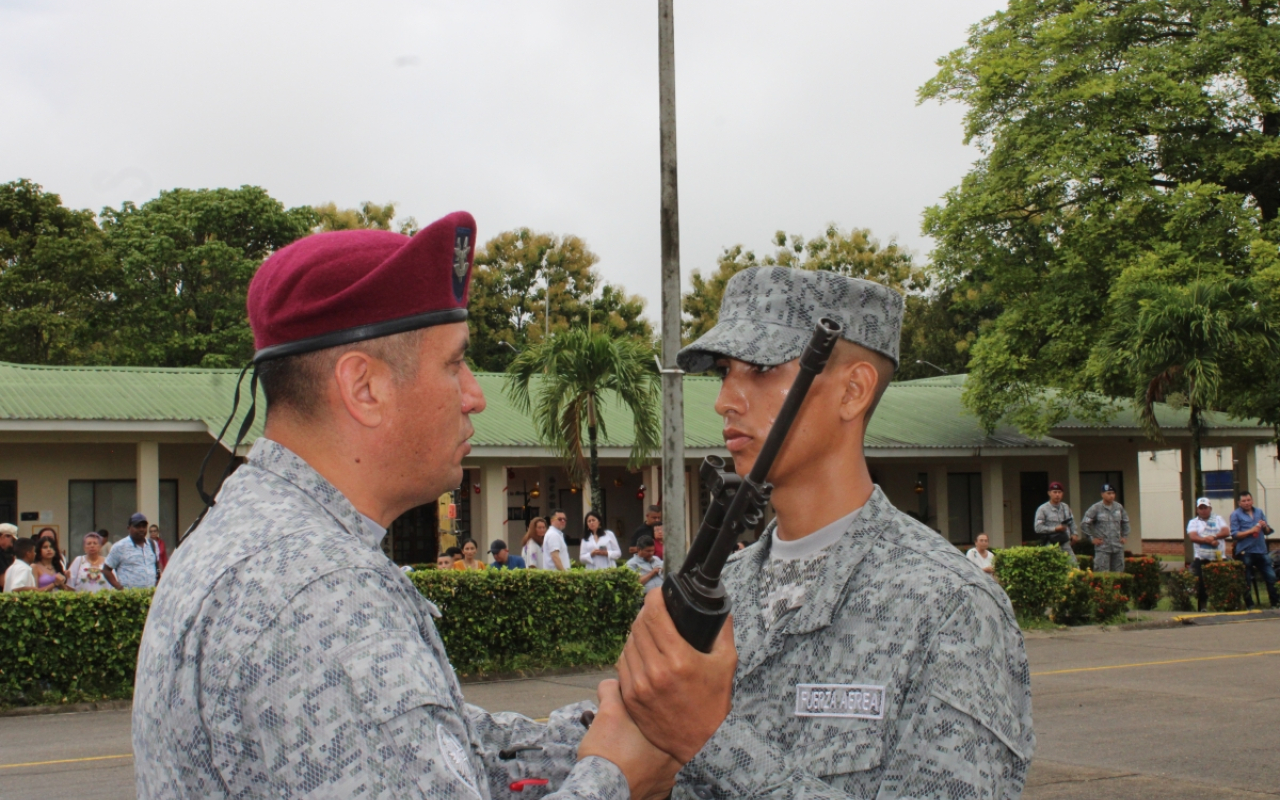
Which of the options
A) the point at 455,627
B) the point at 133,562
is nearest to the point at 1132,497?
the point at 455,627

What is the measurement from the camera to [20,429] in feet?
64.5

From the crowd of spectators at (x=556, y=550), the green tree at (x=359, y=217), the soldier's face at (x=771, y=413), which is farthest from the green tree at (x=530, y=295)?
the soldier's face at (x=771, y=413)

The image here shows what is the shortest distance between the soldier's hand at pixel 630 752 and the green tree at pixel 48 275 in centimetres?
3781

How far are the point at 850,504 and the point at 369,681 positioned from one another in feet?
4.22

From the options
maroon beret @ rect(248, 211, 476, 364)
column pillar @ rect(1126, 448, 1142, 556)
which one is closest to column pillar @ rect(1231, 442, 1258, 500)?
column pillar @ rect(1126, 448, 1142, 556)

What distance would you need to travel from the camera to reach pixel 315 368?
1790mm

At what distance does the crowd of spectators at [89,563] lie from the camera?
1350 cm

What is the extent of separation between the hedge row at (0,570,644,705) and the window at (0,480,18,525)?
10.1 m

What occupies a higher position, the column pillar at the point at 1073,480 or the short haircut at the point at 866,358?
the short haircut at the point at 866,358

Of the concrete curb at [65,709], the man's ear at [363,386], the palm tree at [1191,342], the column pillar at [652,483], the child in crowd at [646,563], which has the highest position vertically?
the palm tree at [1191,342]

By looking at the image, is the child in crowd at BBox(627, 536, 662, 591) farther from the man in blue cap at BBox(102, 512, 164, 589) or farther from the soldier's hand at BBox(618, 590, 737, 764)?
the soldier's hand at BBox(618, 590, 737, 764)

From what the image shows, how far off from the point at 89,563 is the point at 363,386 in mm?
13337

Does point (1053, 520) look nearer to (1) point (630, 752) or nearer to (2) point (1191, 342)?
(2) point (1191, 342)

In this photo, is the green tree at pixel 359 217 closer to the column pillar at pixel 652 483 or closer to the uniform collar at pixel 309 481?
the column pillar at pixel 652 483
